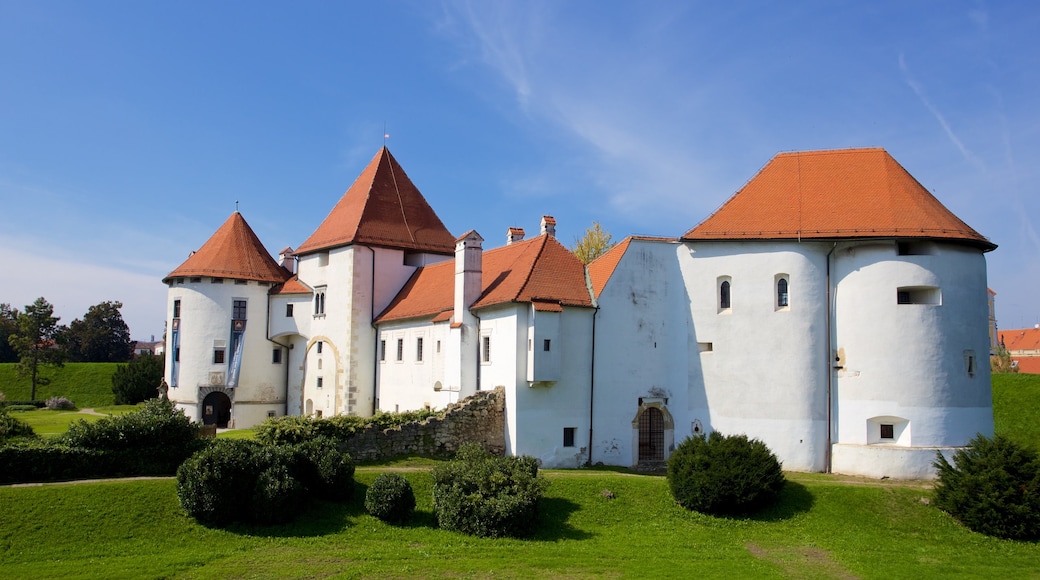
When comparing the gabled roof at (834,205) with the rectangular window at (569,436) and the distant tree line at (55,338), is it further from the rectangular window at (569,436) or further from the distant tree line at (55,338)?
the distant tree line at (55,338)

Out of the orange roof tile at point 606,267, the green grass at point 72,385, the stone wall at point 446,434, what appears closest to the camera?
the stone wall at point 446,434

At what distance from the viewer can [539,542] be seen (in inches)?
835

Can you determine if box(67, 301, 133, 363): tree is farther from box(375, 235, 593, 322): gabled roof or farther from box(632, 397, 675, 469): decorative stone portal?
box(632, 397, 675, 469): decorative stone portal

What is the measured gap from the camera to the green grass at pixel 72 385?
59.1m

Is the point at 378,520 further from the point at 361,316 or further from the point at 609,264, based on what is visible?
the point at 361,316

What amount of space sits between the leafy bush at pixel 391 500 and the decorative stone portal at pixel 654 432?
10.5 metres

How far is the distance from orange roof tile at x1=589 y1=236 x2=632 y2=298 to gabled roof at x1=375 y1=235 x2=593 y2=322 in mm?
427

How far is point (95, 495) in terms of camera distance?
21.2 meters

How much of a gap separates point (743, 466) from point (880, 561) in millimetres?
4447

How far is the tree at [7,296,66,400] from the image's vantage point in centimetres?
5625

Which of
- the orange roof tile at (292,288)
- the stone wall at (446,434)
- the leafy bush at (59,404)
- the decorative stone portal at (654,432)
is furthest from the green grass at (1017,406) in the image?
the leafy bush at (59,404)

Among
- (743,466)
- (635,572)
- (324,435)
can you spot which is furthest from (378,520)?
(743,466)

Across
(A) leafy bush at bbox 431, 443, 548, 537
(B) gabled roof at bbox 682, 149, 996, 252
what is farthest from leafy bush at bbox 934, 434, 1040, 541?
(A) leafy bush at bbox 431, 443, 548, 537

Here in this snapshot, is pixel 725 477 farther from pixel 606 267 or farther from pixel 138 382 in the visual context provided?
pixel 138 382
